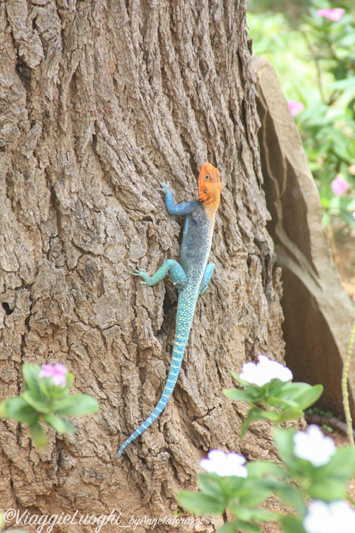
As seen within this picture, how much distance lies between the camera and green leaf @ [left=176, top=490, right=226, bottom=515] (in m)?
1.08

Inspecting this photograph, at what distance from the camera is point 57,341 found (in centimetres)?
201

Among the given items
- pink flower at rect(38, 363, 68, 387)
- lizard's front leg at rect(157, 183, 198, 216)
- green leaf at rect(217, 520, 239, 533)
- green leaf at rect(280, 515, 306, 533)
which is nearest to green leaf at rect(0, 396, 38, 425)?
pink flower at rect(38, 363, 68, 387)

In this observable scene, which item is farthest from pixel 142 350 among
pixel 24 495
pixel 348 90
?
pixel 348 90

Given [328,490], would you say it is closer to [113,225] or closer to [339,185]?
[113,225]

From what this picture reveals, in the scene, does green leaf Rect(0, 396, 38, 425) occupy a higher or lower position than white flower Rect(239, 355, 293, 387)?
lower

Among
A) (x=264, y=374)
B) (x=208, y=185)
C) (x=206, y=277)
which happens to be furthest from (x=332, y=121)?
(x=264, y=374)

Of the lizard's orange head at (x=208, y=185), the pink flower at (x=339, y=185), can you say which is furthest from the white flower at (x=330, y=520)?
the pink flower at (x=339, y=185)

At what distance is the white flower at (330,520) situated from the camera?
868mm

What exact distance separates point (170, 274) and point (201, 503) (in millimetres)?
1193

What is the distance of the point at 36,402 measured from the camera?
1.19 meters

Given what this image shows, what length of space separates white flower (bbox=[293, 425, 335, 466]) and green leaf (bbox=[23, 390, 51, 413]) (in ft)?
2.12

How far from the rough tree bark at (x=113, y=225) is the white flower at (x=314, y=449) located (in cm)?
121

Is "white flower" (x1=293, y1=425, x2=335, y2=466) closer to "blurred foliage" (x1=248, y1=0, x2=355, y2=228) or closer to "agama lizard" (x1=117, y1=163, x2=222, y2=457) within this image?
"agama lizard" (x1=117, y1=163, x2=222, y2=457)

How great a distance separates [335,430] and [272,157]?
1.96m
